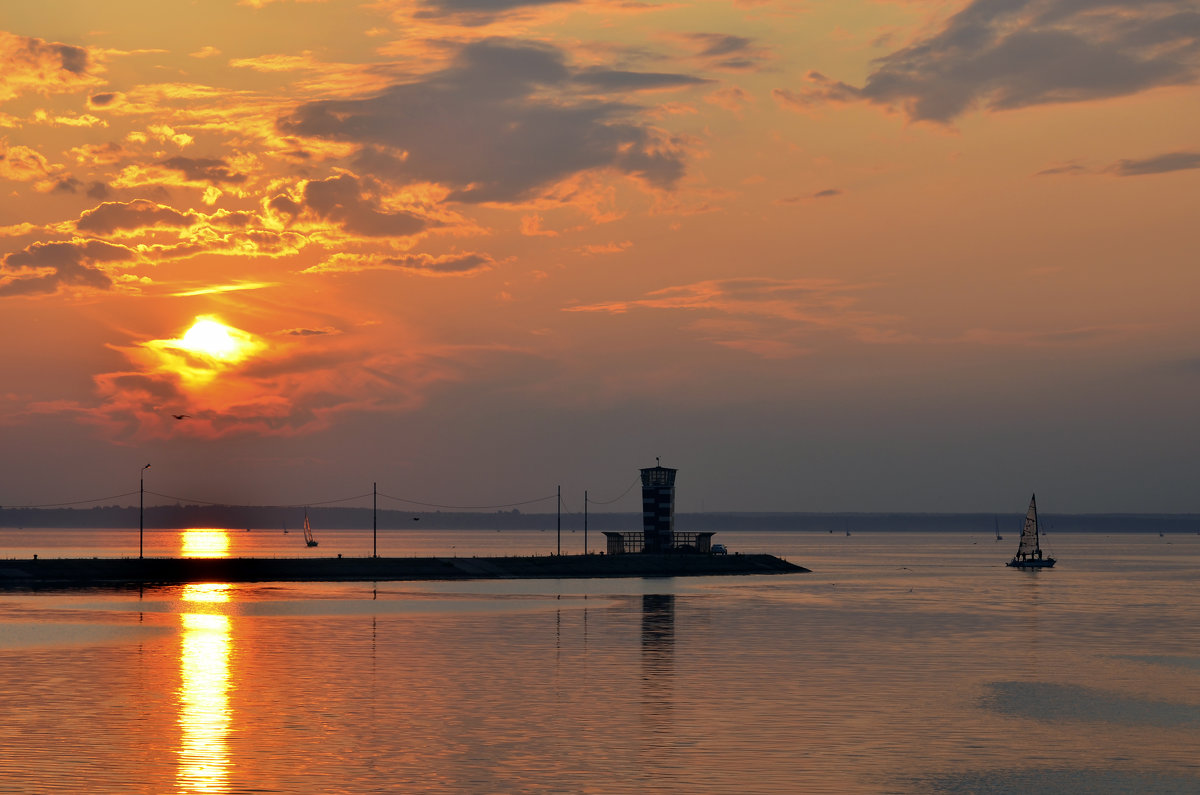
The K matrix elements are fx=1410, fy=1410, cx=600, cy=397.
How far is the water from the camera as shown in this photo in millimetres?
38875

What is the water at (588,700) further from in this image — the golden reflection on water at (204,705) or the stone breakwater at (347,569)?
the stone breakwater at (347,569)

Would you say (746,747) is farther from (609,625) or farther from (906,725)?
(609,625)

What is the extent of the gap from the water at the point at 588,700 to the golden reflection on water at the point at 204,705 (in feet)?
0.52

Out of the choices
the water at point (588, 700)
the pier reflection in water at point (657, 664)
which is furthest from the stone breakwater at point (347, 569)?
the pier reflection in water at point (657, 664)

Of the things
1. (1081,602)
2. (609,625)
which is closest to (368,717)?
(609,625)

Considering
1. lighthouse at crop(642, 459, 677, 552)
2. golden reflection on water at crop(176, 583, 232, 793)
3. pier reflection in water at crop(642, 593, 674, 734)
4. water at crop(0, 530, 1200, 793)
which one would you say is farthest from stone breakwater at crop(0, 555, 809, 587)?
pier reflection in water at crop(642, 593, 674, 734)

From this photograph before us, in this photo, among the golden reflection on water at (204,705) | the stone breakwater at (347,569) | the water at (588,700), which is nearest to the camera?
the golden reflection on water at (204,705)

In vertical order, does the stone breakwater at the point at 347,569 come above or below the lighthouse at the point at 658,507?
below

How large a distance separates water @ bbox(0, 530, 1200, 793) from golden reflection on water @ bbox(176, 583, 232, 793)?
158mm

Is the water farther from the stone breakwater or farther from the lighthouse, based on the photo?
the lighthouse

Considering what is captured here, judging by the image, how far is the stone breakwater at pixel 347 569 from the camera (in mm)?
139875

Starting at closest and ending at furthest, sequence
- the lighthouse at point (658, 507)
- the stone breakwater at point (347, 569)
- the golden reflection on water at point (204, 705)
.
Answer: the golden reflection on water at point (204, 705), the stone breakwater at point (347, 569), the lighthouse at point (658, 507)

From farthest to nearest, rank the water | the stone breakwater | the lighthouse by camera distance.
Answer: the lighthouse → the stone breakwater → the water

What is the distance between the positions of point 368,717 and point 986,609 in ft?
263
